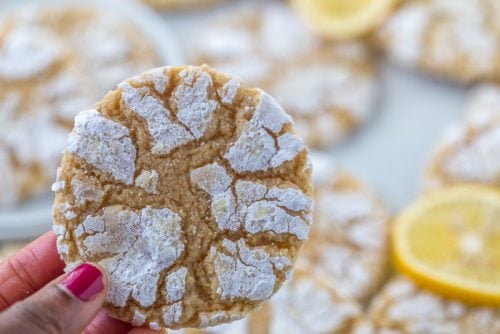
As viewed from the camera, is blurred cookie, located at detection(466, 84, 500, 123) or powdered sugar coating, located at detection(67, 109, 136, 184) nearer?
powdered sugar coating, located at detection(67, 109, 136, 184)

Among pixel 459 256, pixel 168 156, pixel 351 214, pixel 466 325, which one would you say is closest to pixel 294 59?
pixel 351 214

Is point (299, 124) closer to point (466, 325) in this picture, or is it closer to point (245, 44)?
point (245, 44)

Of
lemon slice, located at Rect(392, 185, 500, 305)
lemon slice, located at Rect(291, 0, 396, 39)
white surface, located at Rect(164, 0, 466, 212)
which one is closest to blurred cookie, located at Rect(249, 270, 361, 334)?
lemon slice, located at Rect(392, 185, 500, 305)

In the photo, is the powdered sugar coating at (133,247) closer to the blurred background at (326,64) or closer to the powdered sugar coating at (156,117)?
the powdered sugar coating at (156,117)

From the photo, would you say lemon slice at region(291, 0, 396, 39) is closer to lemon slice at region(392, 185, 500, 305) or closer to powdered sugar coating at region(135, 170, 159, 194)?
lemon slice at region(392, 185, 500, 305)

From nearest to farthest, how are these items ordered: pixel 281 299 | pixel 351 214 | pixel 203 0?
pixel 281 299 < pixel 351 214 < pixel 203 0
